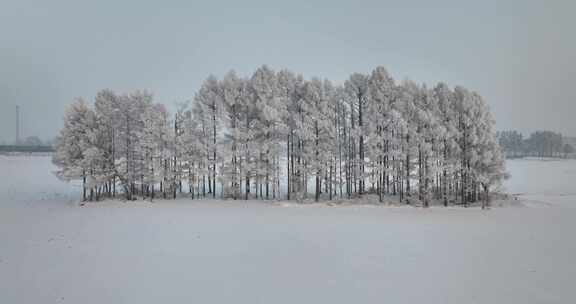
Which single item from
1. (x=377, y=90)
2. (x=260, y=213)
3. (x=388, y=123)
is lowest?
(x=260, y=213)

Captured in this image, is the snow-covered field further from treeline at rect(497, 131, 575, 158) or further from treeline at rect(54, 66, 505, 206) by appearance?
treeline at rect(497, 131, 575, 158)

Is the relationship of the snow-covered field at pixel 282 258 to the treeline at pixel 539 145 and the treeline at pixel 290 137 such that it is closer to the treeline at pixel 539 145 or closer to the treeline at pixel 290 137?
the treeline at pixel 290 137

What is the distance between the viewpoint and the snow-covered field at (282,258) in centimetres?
716

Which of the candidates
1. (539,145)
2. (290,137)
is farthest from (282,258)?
(539,145)

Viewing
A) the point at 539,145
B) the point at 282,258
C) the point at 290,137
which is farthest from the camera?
the point at 539,145

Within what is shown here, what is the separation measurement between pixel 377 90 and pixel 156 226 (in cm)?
2153

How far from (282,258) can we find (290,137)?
757 inches

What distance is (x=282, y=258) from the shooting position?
9.88 meters

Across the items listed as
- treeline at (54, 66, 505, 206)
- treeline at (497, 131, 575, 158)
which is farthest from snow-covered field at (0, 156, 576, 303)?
treeline at (497, 131, 575, 158)

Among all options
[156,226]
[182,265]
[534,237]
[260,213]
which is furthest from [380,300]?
[260,213]

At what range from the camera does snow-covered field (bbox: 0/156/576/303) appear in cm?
716

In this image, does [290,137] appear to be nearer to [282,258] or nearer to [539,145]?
[282,258]

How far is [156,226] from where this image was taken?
14.9 meters

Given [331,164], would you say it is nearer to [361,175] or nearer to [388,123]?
[361,175]
